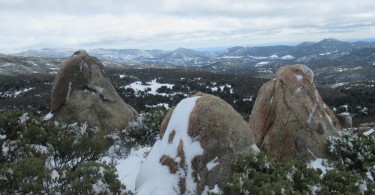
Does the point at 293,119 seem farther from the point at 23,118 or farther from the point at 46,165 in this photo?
the point at 23,118

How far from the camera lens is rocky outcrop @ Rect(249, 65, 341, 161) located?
1298 centimetres

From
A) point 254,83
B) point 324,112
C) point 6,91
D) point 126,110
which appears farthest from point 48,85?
point 324,112

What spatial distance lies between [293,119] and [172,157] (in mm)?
5767

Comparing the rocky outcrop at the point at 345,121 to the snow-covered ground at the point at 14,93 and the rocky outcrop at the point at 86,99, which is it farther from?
the snow-covered ground at the point at 14,93

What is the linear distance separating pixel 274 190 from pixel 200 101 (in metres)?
4.18

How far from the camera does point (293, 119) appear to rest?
43.9 feet

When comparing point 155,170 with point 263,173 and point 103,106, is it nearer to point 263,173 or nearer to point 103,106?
point 263,173

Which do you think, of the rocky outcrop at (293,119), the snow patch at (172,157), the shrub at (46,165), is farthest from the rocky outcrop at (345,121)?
the shrub at (46,165)

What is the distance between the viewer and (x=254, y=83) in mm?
79938

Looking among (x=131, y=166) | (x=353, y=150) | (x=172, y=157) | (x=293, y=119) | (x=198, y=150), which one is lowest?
(x=131, y=166)

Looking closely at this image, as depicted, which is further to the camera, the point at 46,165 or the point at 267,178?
the point at 46,165

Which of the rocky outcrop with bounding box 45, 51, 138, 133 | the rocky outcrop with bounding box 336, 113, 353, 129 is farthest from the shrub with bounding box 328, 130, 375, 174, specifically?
the rocky outcrop with bounding box 45, 51, 138, 133

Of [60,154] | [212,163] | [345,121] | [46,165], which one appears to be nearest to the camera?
[212,163]

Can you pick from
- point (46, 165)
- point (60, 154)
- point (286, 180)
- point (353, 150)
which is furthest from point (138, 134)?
point (286, 180)
